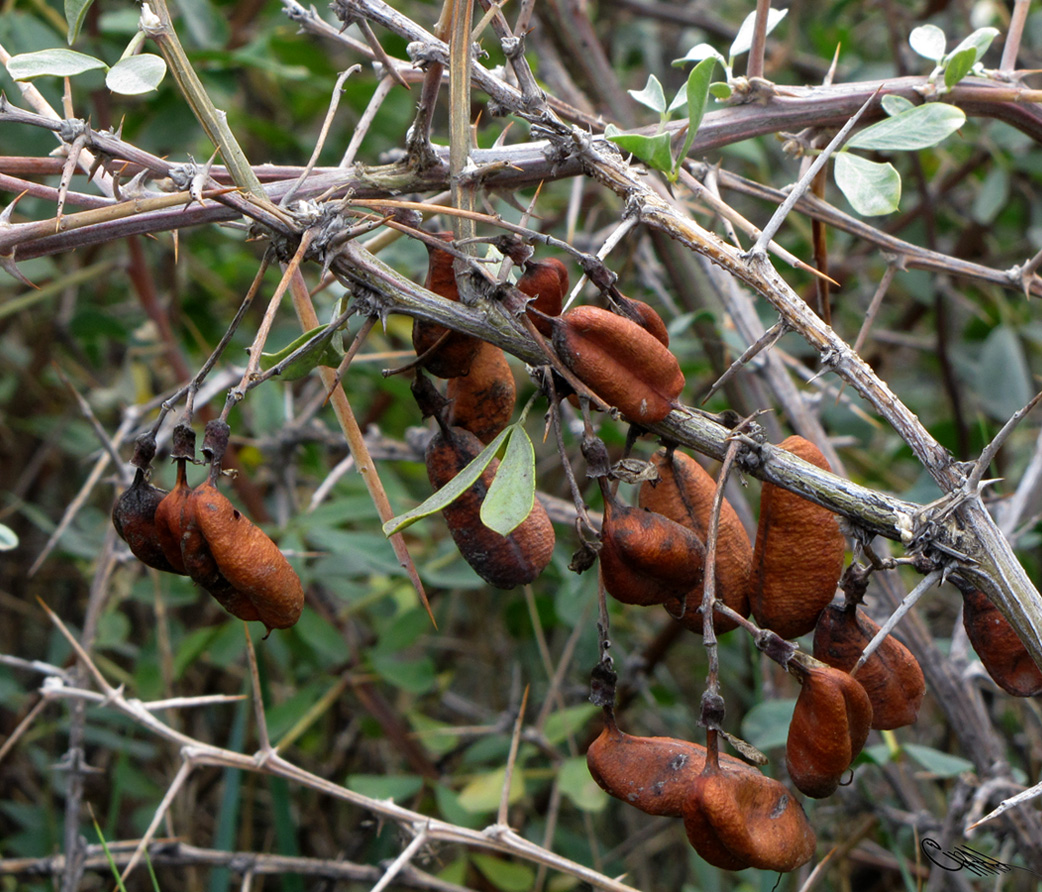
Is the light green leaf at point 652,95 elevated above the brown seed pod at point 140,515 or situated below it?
above

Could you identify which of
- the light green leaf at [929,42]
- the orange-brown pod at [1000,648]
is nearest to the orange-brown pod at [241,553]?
the orange-brown pod at [1000,648]

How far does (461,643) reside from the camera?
2.36 m

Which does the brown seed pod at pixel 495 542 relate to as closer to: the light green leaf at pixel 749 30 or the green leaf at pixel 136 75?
the green leaf at pixel 136 75

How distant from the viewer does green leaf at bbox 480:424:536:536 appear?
679 mm

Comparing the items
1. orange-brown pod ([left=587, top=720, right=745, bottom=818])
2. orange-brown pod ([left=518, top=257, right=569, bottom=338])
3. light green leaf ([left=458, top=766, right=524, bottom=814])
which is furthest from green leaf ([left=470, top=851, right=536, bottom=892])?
orange-brown pod ([left=518, top=257, right=569, bottom=338])

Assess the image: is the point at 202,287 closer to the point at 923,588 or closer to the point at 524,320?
the point at 524,320

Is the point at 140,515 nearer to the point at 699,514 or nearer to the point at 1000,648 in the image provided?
the point at 699,514

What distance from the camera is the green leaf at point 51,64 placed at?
0.79 metres

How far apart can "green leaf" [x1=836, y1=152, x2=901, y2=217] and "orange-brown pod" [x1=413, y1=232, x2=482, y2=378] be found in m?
0.35

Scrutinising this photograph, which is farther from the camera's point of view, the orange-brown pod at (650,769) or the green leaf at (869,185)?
the green leaf at (869,185)

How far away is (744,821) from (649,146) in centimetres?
52

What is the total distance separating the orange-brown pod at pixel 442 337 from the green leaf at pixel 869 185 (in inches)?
13.7

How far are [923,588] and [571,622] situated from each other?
107 cm

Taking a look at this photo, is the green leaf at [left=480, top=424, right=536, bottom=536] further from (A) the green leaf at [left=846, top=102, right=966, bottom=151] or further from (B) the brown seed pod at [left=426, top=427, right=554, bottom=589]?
(A) the green leaf at [left=846, top=102, right=966, bottom=151]
